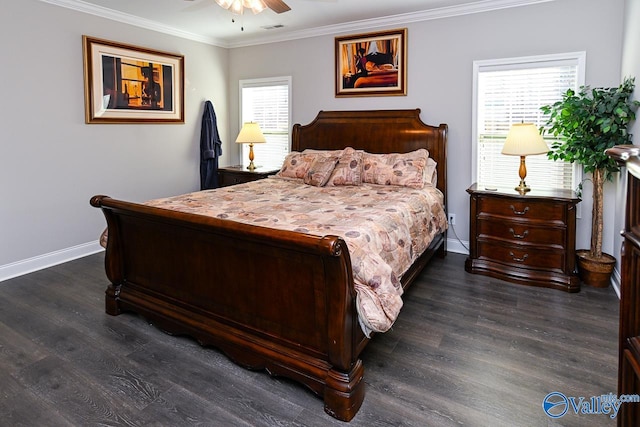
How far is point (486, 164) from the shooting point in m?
4.22

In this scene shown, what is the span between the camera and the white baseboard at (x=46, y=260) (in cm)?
372

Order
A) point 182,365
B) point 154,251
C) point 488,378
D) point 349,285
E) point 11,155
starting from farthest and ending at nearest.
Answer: point 11,155 < point 154,251 < point 182,365 < point 488,378 < point 349,285

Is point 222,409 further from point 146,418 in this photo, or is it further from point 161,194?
point 161,194

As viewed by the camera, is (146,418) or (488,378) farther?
(488,378)

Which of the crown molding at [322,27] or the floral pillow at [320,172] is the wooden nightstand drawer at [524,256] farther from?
the crown molding at [322,27]

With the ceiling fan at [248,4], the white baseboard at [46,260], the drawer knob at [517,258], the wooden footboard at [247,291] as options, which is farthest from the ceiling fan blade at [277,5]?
the white baseboard at [46,260]

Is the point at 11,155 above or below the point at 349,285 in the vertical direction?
above

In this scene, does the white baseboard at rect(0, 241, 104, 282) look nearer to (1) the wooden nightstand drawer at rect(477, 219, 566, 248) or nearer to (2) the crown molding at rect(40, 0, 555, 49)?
(2) the crown molding at rect(40, 0, 555, 49)

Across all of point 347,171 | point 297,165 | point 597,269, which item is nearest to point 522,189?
point 597,269

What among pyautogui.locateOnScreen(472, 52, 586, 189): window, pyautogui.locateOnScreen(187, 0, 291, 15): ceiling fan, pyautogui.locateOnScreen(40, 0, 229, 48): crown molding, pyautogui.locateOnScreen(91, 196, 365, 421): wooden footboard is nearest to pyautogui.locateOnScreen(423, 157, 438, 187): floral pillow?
pyautogui.locateOnScreen(472, 52, 586, 189): window

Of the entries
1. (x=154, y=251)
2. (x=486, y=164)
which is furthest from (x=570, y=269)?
(x=154, y=251)

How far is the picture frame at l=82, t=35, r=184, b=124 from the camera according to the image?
13.9 feet

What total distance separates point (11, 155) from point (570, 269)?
4997 millimetres

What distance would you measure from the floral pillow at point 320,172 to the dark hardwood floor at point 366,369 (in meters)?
1.52
